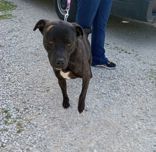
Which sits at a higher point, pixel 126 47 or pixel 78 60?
pixel 78 60

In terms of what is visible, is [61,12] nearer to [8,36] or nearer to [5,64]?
[8,36]

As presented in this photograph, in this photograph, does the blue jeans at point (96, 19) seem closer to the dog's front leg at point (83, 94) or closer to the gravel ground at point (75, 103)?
the gravel ground at point (75, 103)

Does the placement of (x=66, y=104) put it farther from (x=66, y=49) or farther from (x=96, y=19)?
(x=96, y=19)

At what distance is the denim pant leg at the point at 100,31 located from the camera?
5382mm

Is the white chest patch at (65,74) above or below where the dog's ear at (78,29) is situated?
below

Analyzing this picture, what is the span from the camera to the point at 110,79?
544 cm

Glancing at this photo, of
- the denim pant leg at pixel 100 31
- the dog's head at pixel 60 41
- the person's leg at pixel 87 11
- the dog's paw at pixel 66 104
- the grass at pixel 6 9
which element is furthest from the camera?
the grass at pixel 6 9

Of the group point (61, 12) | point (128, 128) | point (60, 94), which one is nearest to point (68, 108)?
point (60, 94)

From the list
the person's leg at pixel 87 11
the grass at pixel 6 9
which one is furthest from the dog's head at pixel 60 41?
the grass at pixel 6 9

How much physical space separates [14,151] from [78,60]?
1.10m

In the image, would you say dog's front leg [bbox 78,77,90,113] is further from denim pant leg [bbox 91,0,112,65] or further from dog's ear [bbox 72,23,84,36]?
denim pant leg [bbox 91,0,112,65]

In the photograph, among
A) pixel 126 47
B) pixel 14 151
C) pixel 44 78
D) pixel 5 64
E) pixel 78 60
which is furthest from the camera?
pixel 126 47

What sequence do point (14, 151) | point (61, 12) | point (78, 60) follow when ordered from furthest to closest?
1. point (61, 12)
2. point (78, 60)
3. point (14, 151)

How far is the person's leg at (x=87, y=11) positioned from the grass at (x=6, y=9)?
2.79m
